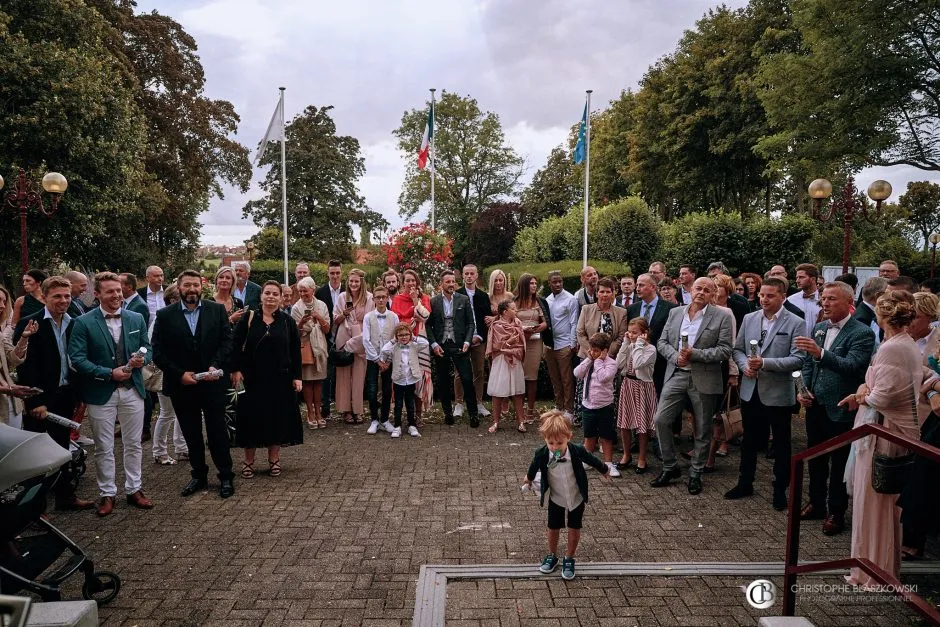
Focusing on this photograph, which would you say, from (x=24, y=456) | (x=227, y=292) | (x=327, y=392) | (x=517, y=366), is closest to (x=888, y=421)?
(x=517, y=366)

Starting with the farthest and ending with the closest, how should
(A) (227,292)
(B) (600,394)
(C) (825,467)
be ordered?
(A) (227,292) < (B) (600,394) < (C) (825,467)

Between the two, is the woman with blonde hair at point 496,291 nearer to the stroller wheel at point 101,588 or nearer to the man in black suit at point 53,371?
the man in black suit at point 53,371

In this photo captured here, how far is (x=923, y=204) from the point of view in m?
56.1

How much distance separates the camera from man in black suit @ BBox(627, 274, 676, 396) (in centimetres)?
750

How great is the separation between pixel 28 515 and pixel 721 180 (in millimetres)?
33574

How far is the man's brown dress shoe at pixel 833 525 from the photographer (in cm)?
529

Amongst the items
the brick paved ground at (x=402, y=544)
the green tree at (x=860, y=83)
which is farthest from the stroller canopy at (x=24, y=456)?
the green tree at (x=860, y=83)

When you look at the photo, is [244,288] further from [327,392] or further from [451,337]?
[451,337]

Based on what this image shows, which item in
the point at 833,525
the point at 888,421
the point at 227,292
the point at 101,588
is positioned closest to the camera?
the point at 101,588

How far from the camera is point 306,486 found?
6.57 meters

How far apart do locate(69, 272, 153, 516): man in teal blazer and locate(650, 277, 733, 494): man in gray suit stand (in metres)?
5.34

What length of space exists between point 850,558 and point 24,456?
16.2 feet

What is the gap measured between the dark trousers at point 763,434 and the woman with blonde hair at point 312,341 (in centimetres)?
578

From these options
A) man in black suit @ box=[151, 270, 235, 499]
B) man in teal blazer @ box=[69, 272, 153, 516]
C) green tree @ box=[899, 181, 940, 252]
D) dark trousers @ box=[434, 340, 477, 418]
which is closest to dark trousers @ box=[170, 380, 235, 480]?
man in black suit @ box=[151, 270, 235, 499]
